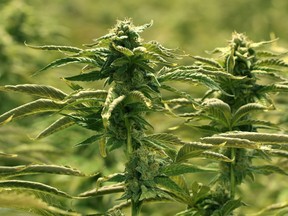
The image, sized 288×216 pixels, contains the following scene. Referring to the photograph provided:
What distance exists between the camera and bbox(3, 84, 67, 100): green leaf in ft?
6.50

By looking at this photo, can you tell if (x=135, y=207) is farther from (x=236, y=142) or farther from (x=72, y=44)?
(x=72, y=44)

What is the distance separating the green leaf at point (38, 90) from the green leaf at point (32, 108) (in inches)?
1.0

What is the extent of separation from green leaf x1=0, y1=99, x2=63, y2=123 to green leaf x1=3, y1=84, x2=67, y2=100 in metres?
0.03

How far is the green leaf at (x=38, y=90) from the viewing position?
1982mm

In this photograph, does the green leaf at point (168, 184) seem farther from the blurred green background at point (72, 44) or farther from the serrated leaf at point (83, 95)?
the blurred green background at point (72, 44)

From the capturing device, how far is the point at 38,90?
6.66ft

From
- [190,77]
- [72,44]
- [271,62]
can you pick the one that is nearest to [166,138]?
[190,77]

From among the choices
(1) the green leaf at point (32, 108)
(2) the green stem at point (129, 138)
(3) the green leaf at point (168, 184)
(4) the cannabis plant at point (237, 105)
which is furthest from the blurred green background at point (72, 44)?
(3) the green leaf at point (168, 184)

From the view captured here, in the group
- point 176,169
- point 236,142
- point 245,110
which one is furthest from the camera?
point 245,110

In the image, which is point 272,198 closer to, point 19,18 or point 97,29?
point 19,18

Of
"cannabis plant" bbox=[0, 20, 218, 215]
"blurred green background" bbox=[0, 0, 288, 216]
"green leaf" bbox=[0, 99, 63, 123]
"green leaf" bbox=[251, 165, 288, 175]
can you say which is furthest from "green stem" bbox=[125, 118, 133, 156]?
"green leaf" bbox=[251, 165, 288, 175]

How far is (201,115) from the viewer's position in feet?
7.97

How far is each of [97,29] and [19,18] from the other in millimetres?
19963

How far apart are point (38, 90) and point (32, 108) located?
6cm
